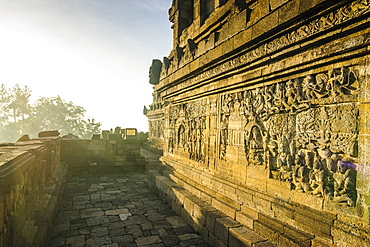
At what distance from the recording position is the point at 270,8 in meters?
2.98

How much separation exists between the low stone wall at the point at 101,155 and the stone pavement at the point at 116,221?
95.7 inches

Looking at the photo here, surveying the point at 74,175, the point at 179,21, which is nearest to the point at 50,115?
the point at 74,175

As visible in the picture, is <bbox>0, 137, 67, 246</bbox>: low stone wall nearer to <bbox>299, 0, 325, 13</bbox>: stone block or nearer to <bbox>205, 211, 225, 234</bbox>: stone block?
<bbox>205, 211, 225, 234</bbox>: stone block

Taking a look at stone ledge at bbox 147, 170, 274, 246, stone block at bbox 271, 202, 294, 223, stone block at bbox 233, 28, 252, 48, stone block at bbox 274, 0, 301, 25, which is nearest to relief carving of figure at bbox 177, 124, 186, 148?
stone ledge at bbox 147, 170, 274, 246

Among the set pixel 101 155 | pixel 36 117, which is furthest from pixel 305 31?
pixel 36 117

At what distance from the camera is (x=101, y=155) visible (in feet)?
33.1

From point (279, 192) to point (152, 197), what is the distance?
13.0 ft

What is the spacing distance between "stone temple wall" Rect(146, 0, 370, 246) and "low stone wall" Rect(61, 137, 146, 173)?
6.00m

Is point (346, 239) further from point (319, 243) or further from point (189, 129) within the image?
point (189, 129)

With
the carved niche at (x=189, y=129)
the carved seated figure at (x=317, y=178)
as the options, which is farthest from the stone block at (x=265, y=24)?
the carved niche at (x=189, y=129)

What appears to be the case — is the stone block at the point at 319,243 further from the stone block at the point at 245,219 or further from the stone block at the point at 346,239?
the stone block at the point at 245,219

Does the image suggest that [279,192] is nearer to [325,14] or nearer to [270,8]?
[325,14]

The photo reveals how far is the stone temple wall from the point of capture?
2158 millimetres

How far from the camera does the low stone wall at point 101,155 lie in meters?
9.47
